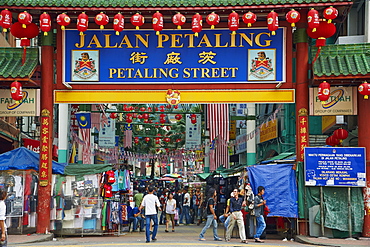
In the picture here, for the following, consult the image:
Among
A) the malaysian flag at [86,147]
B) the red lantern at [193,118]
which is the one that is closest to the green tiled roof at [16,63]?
the malaysian flag at [86,147]

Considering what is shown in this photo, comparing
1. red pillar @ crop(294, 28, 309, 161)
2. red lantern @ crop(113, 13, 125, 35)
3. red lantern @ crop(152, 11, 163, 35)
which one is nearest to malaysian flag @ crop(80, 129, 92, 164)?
red lantern @ crop(113, 13, 125, 35)

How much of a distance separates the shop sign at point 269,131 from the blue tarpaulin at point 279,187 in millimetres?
13324

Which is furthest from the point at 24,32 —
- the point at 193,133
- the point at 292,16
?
the point at 193,133

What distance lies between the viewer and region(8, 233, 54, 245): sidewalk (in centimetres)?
1691

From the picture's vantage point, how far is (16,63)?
1900 centimetres

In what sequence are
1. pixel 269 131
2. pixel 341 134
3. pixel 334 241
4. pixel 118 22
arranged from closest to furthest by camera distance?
pixel 334 241 < pixel 118 22 < pixel 341 134 < pixel 269 131

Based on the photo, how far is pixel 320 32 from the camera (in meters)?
18.4

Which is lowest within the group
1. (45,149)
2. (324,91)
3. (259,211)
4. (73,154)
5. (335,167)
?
(259,211)

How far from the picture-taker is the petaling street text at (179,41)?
1927 centimetres

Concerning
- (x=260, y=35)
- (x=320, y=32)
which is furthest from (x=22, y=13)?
(x=320, y=32)

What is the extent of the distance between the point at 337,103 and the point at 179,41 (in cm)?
563

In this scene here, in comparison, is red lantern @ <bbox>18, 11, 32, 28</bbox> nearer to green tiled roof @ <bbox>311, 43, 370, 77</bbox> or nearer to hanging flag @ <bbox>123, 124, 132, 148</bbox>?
green tiled roof @ <bbox>311, 43, 370, 77</bbox>

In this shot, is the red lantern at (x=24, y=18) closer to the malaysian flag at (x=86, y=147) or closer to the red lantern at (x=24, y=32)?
the red lantern at (x=24, y=32)

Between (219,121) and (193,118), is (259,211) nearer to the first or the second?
(219,121)
